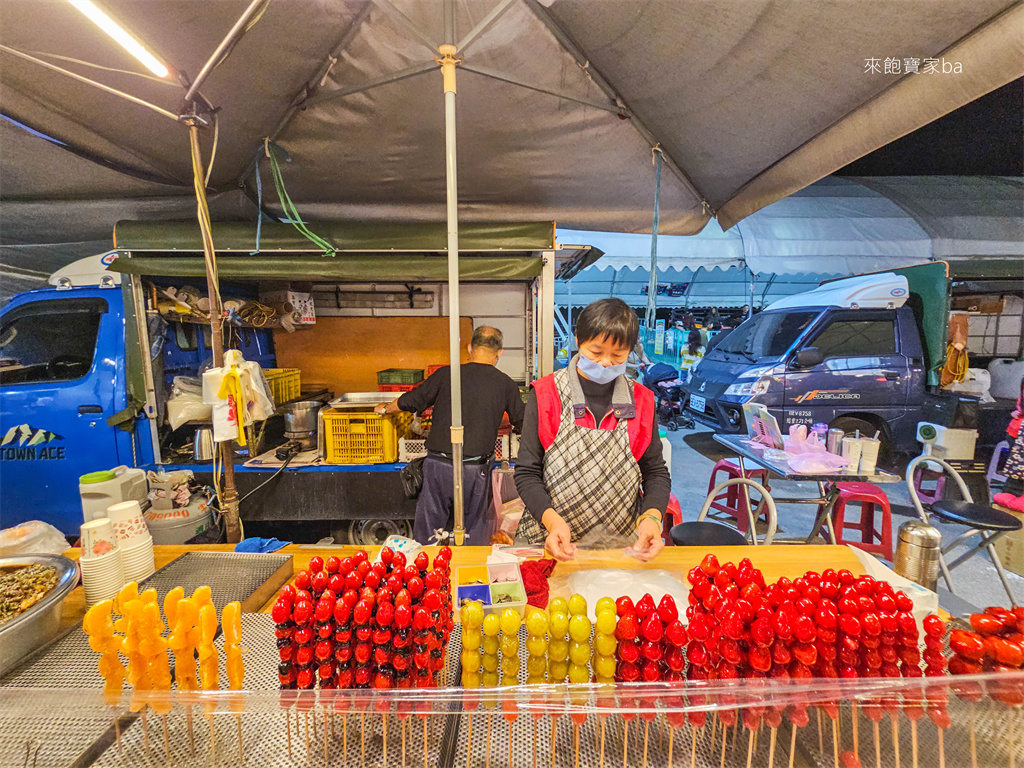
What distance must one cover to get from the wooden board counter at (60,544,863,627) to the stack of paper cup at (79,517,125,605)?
177 millimetres

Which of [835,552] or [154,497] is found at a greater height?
[835,552]

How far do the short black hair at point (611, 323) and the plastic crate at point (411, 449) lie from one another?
86.9 inches

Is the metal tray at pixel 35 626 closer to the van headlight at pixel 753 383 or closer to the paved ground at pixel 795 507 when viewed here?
the paved ground at pixel 795 507

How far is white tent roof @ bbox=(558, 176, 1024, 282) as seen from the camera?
791 cm

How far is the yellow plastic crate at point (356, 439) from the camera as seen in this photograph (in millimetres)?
3781

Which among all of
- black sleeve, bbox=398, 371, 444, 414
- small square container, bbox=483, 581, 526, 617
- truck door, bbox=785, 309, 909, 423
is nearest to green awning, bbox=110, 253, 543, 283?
black sleeve, bbox=398, 371, 444, 414

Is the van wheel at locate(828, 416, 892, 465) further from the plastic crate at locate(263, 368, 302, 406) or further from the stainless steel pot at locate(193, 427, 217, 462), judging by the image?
the stainless steel pot at locate(193, 427, 217, 462)

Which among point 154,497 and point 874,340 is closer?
point 154,497

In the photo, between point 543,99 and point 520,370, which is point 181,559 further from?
point 520,370

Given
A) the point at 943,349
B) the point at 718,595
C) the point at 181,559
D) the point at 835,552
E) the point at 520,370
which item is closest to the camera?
the point at 718,595

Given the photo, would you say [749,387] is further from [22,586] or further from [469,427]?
[22,586]

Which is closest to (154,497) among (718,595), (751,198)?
(718,595)

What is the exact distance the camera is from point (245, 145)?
315cm

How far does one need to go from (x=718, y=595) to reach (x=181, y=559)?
1.98 metres
